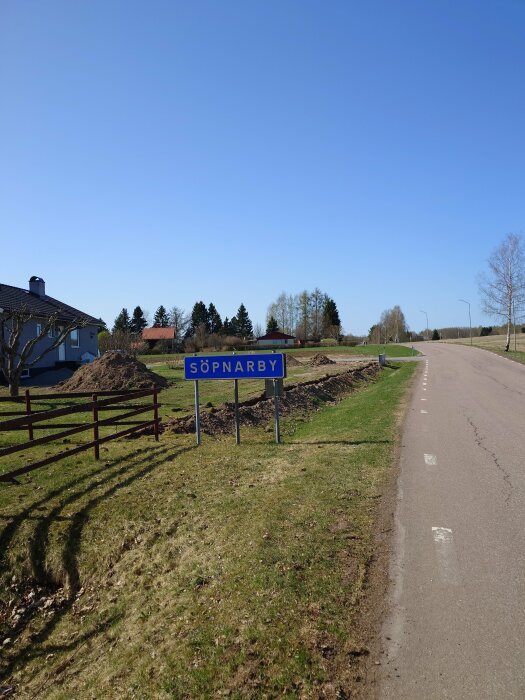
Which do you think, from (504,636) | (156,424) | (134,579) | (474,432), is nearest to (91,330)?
(156,424)

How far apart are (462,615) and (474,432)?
796 cm

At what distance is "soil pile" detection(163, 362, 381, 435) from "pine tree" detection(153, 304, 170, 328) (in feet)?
317

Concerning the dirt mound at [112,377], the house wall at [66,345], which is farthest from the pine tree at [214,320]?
the dirt mound at [112,377]

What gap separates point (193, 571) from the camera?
17.1 ft

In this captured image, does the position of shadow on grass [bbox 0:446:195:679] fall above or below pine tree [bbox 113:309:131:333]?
below

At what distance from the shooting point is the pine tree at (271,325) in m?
118

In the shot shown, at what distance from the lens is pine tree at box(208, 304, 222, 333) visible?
116 meters

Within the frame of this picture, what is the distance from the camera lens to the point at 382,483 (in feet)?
24.5

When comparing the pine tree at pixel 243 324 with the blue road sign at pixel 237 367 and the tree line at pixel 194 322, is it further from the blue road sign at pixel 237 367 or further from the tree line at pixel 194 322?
the blue road sign at pixel 237 367

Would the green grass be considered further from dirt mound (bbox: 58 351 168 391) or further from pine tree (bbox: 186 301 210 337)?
pine tree (bbox: 186 301 210 337)

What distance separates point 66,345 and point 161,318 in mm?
79374

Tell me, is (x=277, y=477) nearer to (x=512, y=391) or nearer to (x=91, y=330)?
(x=512, y=391)

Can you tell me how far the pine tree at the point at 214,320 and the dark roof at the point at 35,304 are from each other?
237 feet

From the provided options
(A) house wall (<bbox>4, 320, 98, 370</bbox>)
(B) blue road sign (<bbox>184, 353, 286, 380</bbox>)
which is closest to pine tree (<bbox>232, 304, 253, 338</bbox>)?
(A) house wall (<bbox>4, 320, 98, 370</bbox>)
